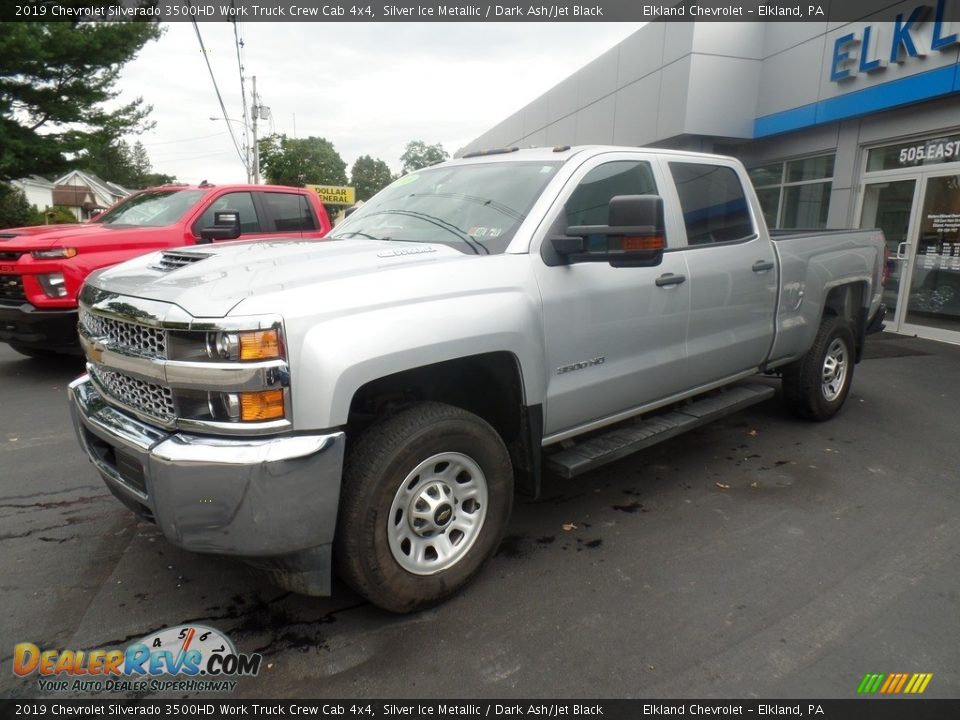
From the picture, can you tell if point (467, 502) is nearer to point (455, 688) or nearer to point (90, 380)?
point (455, 688)

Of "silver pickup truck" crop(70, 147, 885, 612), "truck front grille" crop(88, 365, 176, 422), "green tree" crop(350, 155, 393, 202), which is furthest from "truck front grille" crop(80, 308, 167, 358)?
"green tree" crop(350, 155, 393, 202)

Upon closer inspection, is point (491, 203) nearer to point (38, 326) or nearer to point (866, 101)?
point (38, 326)

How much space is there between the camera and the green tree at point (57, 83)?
15117mm

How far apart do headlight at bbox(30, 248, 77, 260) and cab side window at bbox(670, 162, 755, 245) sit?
5563 millimetres

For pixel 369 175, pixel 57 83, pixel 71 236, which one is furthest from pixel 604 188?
pixel 369 175

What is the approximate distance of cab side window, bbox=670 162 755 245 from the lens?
12.7 ft

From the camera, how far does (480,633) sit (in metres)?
2.58

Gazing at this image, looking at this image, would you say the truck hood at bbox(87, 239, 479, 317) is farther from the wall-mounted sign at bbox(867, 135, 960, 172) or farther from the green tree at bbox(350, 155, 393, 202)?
the green tree at bbox(350, 155, 393, 202)

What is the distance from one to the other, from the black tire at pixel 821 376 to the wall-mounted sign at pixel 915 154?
5859 mm

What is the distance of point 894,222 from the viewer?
1025cm

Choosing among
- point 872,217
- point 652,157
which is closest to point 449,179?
point 652,157

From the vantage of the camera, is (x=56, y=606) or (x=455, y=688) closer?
(x=455, y=688)

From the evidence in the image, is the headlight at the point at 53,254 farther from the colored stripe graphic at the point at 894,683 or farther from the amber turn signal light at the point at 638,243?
the colored stripe graphic at the point at 894,683

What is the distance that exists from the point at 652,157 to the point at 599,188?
581 mm
